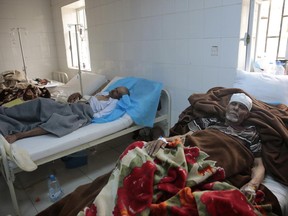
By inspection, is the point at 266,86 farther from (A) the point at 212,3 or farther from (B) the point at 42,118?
(B) the point at 42,118

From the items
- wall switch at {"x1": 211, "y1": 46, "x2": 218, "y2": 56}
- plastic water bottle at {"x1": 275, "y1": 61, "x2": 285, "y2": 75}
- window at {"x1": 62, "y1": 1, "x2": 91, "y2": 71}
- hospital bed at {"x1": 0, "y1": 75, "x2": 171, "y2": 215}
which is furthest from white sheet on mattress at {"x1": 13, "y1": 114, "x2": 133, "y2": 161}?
window at {"x1": 62, "y1": 1, "x2": 91, "y2": 71}

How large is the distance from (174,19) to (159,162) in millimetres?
1631

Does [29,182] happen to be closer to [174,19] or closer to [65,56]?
[174,19]

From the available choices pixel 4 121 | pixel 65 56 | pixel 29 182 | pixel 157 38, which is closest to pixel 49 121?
pixel 4 121

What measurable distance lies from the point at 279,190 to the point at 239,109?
1.64 ft

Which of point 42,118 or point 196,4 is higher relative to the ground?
point 196,4

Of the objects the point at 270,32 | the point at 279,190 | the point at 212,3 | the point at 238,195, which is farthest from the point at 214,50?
the point at 238,195

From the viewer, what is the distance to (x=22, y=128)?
1904 mm

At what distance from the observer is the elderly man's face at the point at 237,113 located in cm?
144

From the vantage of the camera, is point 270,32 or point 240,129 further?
point 270,32

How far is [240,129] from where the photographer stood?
1.45 meters

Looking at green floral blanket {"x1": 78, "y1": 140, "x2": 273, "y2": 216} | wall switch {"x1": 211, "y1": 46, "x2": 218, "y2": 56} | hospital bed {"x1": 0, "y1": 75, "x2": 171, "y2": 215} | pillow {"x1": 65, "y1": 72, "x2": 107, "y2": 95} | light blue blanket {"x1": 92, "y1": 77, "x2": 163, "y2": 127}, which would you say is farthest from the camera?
pillow {"x1": 65, "y1": 72, "x2": 107, "y2": 95}

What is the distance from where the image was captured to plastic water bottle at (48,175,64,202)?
187 cm

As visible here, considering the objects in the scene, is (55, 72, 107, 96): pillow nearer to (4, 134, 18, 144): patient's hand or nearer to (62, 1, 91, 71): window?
(62, 1, 91, 71): window
